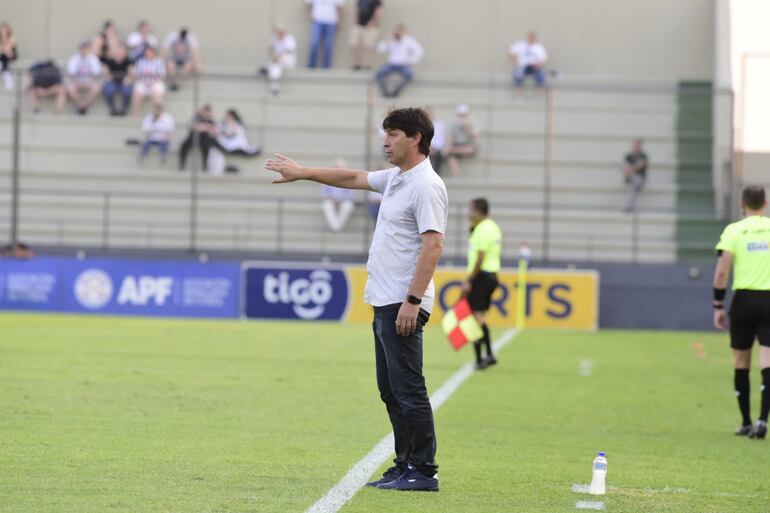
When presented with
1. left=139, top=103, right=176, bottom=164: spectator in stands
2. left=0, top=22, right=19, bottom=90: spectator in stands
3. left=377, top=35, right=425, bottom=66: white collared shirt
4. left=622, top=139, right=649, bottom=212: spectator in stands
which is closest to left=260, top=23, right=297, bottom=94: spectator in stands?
left=377, top=35, right=425, bottom=66: white collared shirt

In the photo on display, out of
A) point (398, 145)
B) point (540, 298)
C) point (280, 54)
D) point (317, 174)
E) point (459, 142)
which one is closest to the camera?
point (398, 145)

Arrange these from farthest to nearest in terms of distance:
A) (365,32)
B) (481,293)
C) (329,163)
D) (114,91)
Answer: (365,32) → (114,91) → (329,163) → (481,293)

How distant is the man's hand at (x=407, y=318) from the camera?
24.0 feet

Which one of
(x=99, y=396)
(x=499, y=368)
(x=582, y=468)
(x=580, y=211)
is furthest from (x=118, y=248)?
(x=582, y=468)

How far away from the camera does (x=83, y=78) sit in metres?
31.0

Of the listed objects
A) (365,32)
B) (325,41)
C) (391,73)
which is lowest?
(391,73)

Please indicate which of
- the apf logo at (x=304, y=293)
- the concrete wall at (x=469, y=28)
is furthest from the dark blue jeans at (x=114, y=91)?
the apf logo at (x=304, y=293)

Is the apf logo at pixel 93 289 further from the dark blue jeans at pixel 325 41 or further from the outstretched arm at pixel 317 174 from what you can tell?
the outstretched arm at pixel 317 174

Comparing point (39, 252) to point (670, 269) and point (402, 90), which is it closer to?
point (402, 90)

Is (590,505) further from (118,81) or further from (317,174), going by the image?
(118,81)

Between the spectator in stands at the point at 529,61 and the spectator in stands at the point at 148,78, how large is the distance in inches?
300

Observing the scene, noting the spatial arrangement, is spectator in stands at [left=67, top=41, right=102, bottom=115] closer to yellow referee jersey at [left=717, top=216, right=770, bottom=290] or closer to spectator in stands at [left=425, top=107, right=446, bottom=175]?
spectator in stands at [left=425, top=107, right=446, bottom=175]

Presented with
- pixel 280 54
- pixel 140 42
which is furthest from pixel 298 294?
pixel 140 42

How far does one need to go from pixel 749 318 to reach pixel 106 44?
75.5 feet
